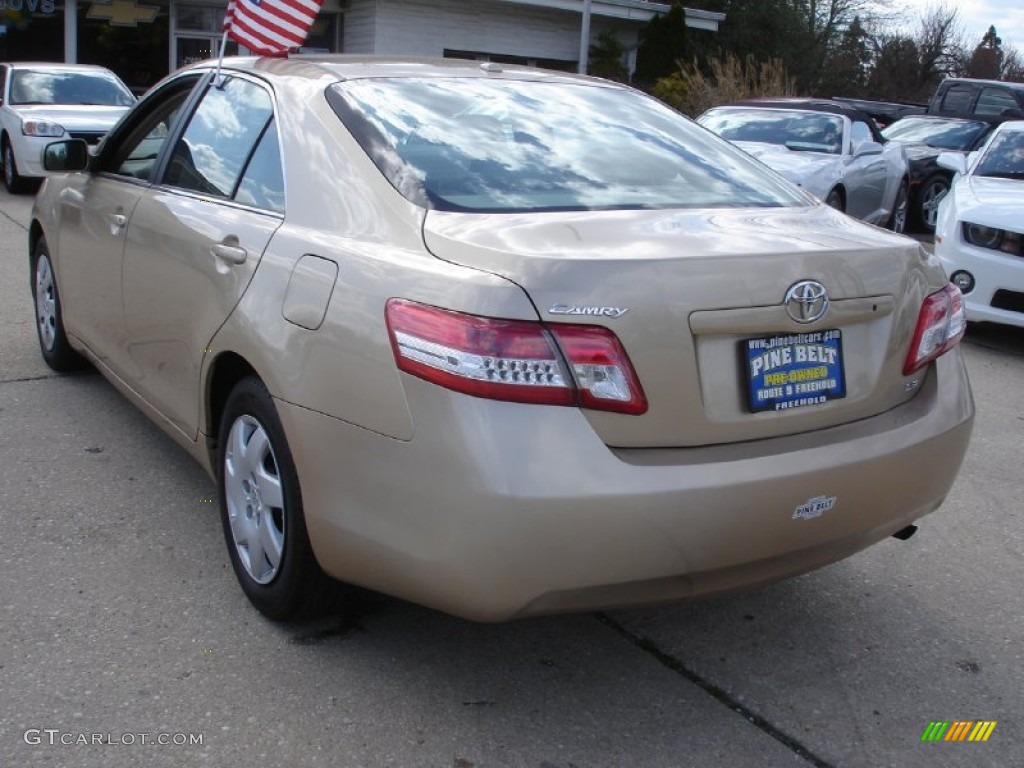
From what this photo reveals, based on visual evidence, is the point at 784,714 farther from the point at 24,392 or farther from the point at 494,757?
the point at 24,392

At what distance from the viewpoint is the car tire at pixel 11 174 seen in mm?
14023

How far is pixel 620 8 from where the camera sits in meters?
27.6

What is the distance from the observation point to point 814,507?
111 inches

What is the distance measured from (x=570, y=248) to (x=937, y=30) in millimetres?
55104

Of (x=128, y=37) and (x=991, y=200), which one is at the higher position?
(x=128, y=37)

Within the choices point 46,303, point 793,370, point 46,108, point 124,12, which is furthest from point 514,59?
point 793,370

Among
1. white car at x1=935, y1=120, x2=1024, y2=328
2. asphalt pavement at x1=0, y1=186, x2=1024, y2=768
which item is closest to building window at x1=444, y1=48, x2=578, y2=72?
white car at x1=935, y1=120, x2=1024, y2=328

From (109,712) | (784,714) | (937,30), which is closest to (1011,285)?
(784,714)

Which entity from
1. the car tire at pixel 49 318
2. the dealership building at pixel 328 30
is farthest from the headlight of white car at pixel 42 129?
the dealership building at pixel 328 30

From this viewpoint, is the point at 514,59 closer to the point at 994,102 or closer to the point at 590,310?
the point at 994,102

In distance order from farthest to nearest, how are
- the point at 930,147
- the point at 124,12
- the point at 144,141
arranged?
the point at 124,12 < the point at 930,147 < the point at 144,141

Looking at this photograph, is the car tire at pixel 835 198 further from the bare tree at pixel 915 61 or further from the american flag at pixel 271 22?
the bare tree at pixel 915 61
